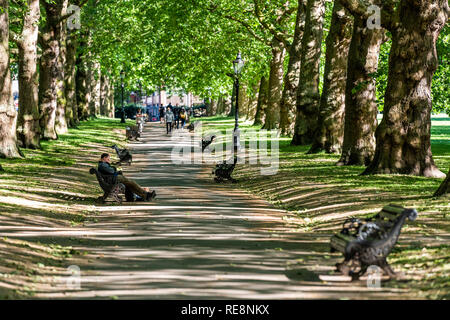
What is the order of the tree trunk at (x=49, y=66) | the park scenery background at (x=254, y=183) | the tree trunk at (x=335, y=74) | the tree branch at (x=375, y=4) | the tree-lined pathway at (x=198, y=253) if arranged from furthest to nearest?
the tree trunk at (x=49, y=66)
the tree trunk at (x=335, y=74)
the tree branch at (x=375, y=4)
the park scenery background at (x=254, y=183)
the tree-lined pathway at (x=198, y=253)

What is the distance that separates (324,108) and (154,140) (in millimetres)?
20394

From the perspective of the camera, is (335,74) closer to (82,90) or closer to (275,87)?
(275,87)

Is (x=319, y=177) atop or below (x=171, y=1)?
below

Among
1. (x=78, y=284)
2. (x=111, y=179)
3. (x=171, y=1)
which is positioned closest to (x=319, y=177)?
(x=111, y=179)

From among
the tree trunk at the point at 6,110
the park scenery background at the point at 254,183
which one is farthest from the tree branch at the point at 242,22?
the tree trunk at the point at 6,110

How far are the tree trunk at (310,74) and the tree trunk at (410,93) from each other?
13.6 m

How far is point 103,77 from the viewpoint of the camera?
83625 millimetres

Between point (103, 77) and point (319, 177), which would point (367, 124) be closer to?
point (319, 177)

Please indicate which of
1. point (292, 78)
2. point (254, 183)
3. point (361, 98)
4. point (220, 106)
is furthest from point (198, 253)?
point (220, 106)

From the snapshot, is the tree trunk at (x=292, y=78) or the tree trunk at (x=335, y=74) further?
the tree trunk at (x=292, y=78)

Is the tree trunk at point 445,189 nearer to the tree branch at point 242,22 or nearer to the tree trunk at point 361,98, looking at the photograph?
the tree trunk at point 361,98

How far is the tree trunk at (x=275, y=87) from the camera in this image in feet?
165

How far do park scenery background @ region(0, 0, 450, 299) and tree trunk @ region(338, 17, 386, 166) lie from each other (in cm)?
4

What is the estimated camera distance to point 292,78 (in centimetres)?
4219
